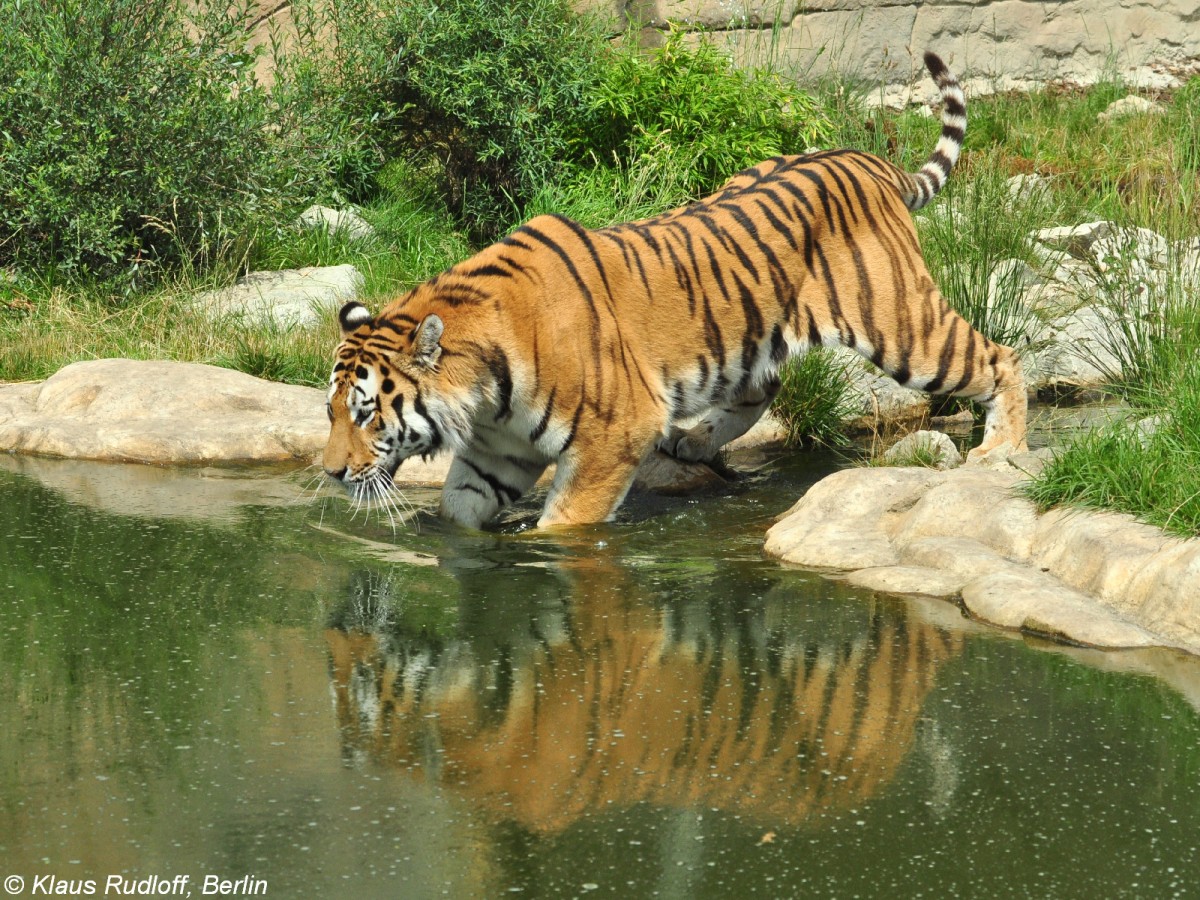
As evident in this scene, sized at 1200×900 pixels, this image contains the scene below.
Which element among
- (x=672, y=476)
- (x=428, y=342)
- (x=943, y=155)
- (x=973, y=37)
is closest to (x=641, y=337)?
(x=672, y=476)

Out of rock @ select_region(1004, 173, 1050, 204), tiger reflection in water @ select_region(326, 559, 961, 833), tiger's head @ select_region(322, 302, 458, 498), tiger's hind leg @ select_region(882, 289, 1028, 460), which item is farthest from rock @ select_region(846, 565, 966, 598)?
rock @ select_region(1004, 173, 1050, 204)

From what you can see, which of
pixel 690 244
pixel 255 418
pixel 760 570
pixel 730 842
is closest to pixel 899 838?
pixel 730 842

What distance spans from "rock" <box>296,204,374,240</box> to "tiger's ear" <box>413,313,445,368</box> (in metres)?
4.08

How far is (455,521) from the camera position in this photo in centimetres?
542

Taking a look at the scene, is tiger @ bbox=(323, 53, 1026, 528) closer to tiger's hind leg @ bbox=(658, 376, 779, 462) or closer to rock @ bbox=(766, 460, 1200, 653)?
tiger's hind leg @ bbox=(658, 376, 779, 462)

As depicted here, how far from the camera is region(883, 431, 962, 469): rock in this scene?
5.91 meters

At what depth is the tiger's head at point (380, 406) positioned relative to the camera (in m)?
5.06

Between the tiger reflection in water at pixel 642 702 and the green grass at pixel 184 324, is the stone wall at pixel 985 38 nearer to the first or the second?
the green grass at pixel 184 324

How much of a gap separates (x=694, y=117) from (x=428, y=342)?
4668 mm

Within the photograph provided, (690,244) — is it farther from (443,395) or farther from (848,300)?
(443,395)

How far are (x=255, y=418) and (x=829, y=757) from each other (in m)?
3.95

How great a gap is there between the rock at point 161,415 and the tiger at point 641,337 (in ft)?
3.92

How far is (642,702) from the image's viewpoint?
3467mm

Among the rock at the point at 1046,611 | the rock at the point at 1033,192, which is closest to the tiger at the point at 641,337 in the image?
the rock at the point at 1033,192
